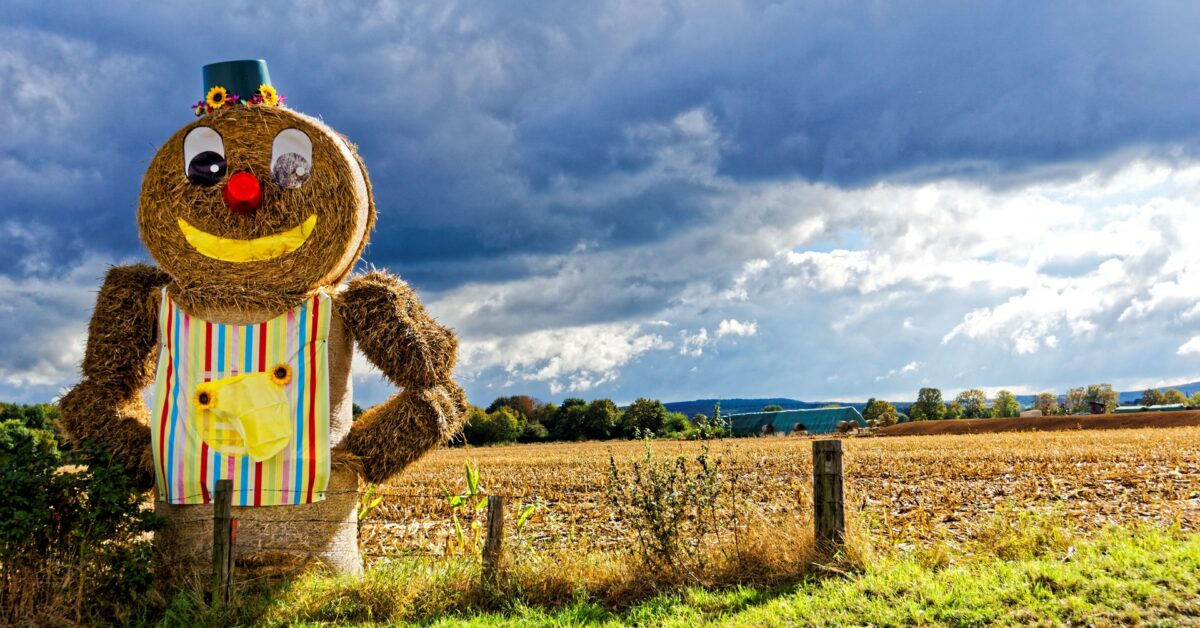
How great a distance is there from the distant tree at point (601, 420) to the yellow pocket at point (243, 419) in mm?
48967

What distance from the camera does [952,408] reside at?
93.0 m

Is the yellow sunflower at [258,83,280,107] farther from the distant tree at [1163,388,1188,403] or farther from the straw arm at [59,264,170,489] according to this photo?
the distant tree at [1163,388,1188,403]

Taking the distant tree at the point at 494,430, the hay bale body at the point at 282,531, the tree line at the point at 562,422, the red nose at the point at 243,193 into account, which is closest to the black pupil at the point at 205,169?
the red nose at the point at 243,193

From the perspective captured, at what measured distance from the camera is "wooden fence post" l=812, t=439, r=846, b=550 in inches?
254

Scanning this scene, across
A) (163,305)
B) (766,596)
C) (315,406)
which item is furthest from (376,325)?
(766,596)

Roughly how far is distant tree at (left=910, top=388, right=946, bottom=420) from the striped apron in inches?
3590

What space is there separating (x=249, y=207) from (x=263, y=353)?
1.21 meters

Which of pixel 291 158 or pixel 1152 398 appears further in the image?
pixel 1152 398

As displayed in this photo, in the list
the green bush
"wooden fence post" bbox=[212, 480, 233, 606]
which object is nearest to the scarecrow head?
"wooden fence post" bbox=[212, 480, 233, 606]

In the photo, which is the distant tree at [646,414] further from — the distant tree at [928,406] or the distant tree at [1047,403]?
the distant tree at [1047,403]

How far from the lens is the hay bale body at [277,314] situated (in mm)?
6469

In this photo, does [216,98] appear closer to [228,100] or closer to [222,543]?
[228,100]

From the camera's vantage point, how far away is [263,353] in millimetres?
6645

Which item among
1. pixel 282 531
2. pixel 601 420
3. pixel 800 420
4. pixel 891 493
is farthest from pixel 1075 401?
pixel 282 531
